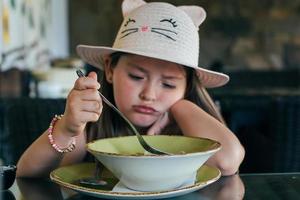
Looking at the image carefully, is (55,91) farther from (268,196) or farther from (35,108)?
(268,196)

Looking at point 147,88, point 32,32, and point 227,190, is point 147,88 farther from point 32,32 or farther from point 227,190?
point 32,32

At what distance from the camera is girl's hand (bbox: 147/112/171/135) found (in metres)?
1.17

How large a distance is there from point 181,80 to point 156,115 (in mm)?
98

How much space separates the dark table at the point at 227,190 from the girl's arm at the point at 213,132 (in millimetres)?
53

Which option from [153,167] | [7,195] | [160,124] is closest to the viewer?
[153,167]

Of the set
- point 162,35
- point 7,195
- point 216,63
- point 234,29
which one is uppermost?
point 162,35

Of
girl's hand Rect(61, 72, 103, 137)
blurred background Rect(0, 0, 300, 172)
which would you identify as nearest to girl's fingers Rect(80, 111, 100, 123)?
girl's hand Rect(61, 72, 103, 137)

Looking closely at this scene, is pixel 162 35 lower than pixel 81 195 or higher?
higher

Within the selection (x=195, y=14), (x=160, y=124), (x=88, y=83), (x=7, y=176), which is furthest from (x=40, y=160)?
(x=195, y=14)

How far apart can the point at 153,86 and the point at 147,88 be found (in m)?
0.01

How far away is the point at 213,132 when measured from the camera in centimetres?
107

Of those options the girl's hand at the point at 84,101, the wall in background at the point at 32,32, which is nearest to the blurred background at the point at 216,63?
the wall in background at the point at 32,32

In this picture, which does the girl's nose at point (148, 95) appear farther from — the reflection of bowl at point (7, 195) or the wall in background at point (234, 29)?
the wall in background at point (234, 29)

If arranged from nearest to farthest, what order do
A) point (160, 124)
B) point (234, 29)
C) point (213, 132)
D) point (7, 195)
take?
point (7, 195), point (213, 132), point (160, 124), point (234, 29)
